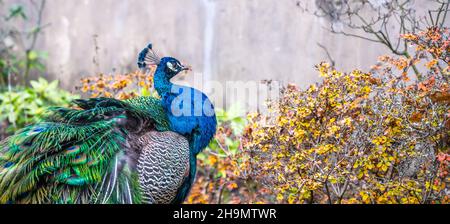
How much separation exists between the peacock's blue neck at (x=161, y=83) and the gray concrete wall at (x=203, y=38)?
1.62 meters

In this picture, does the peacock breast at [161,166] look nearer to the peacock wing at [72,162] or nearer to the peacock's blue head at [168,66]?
the peacock wing at [72,162]

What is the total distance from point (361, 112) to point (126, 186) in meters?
1.33

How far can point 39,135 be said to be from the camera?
124 inches

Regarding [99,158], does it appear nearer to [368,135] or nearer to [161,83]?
[161,83]

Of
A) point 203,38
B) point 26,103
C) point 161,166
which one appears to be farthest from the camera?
point 203,38

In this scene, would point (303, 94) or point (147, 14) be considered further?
point (147, 14)

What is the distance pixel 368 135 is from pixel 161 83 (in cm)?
135

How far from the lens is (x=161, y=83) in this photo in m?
3.84

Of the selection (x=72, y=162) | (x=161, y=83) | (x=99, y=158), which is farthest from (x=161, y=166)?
(x=161, y=83)

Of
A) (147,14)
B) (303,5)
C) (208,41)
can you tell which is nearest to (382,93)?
(303,5)

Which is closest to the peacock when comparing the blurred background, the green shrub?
the blurred background

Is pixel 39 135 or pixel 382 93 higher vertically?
pixel 382 93

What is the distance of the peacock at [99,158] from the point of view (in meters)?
2.97

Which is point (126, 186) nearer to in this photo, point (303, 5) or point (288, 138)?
point (288, 138)
